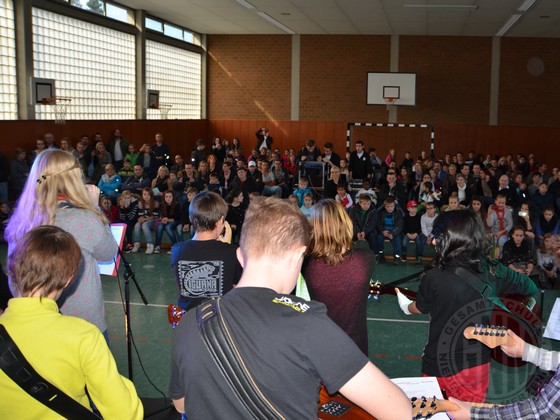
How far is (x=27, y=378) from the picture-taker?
5.80 ft

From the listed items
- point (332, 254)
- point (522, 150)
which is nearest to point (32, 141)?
point (332, 254)

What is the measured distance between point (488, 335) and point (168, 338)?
4.32 m

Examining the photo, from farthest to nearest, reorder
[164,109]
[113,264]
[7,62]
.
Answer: [164,109] < [7,62] < [113,264]

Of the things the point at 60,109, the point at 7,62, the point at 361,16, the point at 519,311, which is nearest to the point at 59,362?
the point at 519,311

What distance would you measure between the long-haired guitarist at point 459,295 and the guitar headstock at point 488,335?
69 centimetres

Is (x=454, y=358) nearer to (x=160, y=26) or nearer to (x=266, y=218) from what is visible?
(x=266, y=218)

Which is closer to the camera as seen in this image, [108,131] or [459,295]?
[459,295]

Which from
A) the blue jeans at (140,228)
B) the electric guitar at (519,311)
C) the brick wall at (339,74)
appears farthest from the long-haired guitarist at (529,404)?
the brick wall at (339,74)

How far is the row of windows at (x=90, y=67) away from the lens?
39.7 feet

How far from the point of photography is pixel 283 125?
20.9m

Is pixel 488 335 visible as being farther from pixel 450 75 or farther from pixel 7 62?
pixel 450 75

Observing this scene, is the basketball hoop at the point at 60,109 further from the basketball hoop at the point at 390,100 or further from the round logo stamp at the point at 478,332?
the round logo stamp at the point at 478,332

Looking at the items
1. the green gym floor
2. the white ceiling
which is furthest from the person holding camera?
the green gym floor

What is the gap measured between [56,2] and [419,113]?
11899 mm
